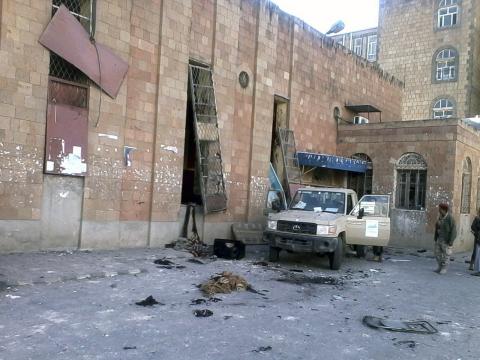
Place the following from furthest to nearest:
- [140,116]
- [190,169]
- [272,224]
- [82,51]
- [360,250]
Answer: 1. [190,169]
2. [360,250]
3. [140,116]
4. [272,224]
5. [82,51]

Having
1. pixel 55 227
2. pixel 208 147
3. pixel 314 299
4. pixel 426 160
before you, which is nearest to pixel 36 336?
pixel 314 299

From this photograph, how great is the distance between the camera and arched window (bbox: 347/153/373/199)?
66.7 ft

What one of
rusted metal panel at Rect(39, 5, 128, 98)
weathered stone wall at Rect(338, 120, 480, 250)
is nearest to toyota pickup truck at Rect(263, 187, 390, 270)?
rusted metal panel at Rect(39, 5, 128, 98)

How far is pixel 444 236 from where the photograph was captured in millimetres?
11773

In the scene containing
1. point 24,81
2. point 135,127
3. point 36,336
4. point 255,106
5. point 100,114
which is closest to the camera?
point 36,336

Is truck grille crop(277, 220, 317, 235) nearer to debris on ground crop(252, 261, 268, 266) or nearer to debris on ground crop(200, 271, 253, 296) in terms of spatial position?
debris on ground crop(252, 261, 268, 266)

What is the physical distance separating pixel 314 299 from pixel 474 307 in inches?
112

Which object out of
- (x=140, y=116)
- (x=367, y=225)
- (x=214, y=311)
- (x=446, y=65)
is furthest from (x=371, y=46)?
(x=214, y=311)

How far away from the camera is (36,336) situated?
17.8 feet

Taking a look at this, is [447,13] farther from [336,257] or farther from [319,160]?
[336,257]

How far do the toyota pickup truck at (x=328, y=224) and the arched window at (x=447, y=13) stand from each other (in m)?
28.4

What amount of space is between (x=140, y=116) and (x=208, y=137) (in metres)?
2.43

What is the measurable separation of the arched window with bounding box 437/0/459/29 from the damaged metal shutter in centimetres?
2859

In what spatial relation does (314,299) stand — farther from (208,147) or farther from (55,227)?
(208,147)
